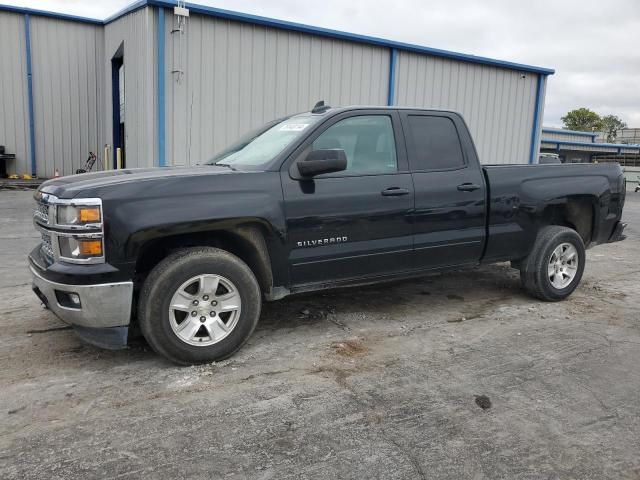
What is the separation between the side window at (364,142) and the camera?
4.36 m

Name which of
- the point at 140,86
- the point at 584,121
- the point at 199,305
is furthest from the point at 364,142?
the point at 584,121

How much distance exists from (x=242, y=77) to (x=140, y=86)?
2197mm

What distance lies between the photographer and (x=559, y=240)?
541 cm

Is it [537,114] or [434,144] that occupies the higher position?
[537,114]

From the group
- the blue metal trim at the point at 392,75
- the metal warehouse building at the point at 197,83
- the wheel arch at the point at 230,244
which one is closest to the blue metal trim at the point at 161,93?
the metal warehouse building at the point at 197,83

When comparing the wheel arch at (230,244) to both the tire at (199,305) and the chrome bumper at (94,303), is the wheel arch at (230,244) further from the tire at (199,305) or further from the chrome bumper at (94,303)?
the chrome bumper at (94,303)

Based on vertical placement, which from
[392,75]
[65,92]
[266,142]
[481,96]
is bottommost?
[266,142]

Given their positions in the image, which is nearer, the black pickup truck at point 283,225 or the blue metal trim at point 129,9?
the black pickup truck at point 283,225

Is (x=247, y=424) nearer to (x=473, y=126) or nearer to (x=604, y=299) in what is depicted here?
(x=604, y=299)

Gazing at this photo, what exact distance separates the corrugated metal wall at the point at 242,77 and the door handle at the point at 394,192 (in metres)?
7.64

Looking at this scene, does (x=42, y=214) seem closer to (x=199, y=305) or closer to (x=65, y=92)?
(x=199, y=305)

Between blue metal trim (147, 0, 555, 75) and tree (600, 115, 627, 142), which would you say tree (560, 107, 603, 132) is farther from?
blue metal trim (147, 0, 555, 75)

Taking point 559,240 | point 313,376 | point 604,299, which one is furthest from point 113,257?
point 604,299

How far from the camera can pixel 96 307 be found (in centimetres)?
342
